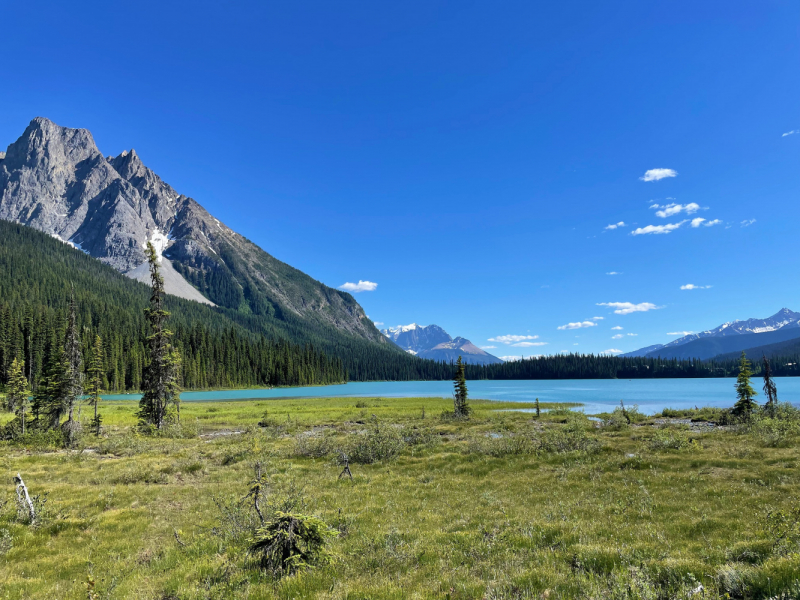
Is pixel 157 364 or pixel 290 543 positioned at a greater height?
pixel 157 364

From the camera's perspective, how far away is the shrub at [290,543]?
27.7 feet

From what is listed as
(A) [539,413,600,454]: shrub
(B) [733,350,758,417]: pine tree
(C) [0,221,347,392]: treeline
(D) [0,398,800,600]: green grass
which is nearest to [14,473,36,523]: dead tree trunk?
(D) [0,398,800,600]: green grass

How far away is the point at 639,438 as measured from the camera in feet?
98.1

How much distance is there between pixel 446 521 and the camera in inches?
524

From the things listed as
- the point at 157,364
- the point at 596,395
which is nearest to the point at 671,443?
the point at 157,364

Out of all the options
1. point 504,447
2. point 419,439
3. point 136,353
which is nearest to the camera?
point 504,447

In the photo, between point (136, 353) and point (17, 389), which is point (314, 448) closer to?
point (17, 389)

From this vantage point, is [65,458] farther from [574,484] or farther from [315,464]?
[574,484]

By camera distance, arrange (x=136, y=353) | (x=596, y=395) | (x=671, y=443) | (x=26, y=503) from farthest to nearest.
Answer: (x=136, y=353)
(x=596, y=395)
(x=671, y=443)
(x=26, y=503)

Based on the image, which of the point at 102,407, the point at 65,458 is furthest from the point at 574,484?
the point at 102,407

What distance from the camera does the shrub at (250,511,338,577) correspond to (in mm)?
8453

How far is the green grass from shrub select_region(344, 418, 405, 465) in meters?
0.94

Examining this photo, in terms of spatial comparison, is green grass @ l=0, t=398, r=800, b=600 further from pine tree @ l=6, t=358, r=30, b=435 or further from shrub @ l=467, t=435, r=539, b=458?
pine tree @ l=6, t=358, r=30, b=435

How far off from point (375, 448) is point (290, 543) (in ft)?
64.9
